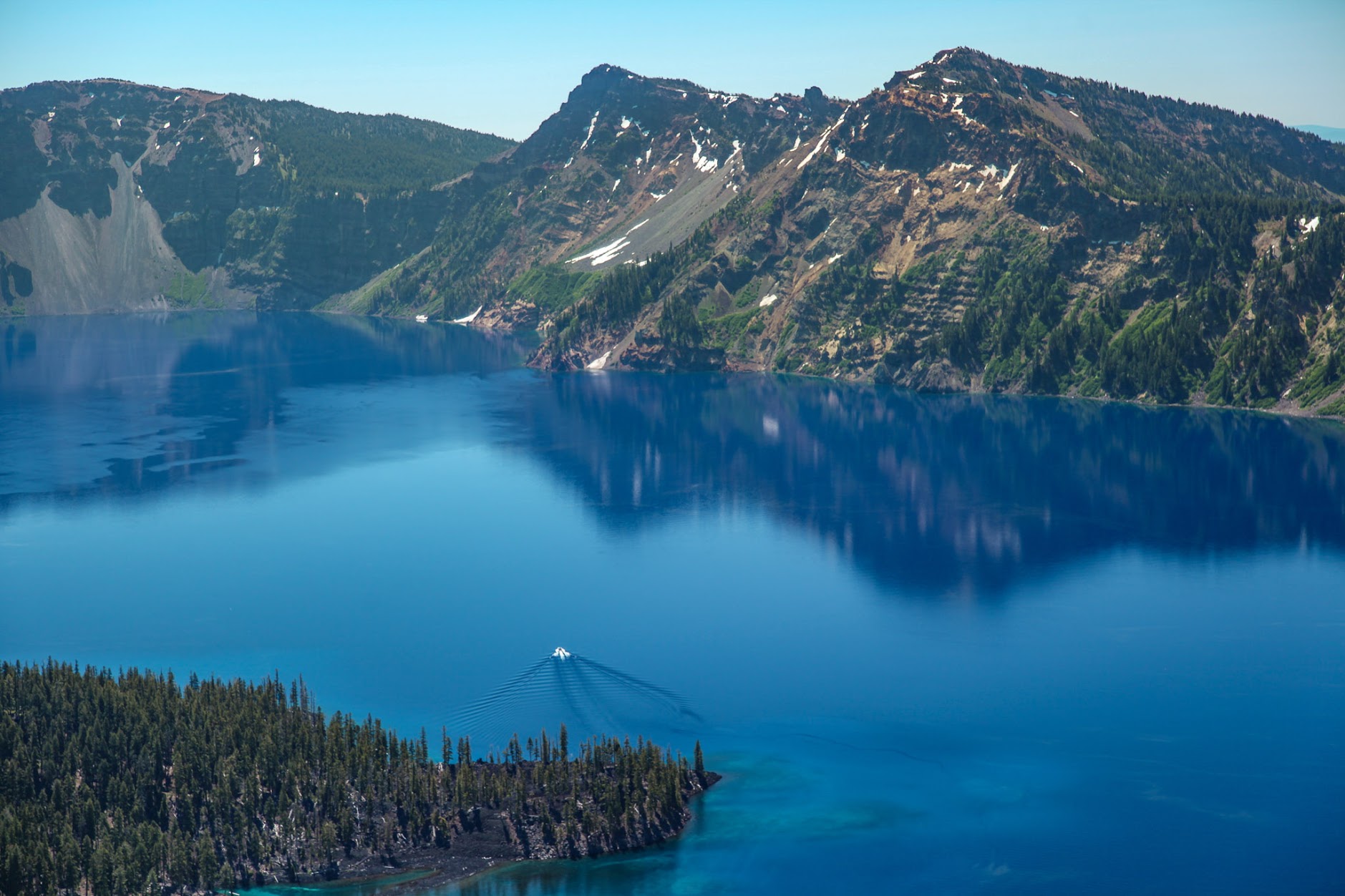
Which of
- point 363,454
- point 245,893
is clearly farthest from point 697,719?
point 363,454

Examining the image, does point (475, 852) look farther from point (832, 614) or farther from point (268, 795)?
point (832, 614)

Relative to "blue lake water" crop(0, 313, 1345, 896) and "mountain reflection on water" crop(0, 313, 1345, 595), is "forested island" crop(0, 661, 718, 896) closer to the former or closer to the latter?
"blue lake water" crop(0, 313, 1345, 896)

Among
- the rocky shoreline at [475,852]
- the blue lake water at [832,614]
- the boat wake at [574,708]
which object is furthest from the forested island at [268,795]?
the blue lake water at [832,614]

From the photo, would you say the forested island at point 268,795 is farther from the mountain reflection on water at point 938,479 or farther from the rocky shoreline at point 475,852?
the mountain reflection on water at point 938,479

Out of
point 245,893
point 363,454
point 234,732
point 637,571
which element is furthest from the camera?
point 363,454

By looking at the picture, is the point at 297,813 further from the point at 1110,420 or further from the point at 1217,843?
the point at 1110,420

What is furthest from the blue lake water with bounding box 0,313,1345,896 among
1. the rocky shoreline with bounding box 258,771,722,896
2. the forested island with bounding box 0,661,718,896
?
the forested island with bounding box 0,661,718,896
